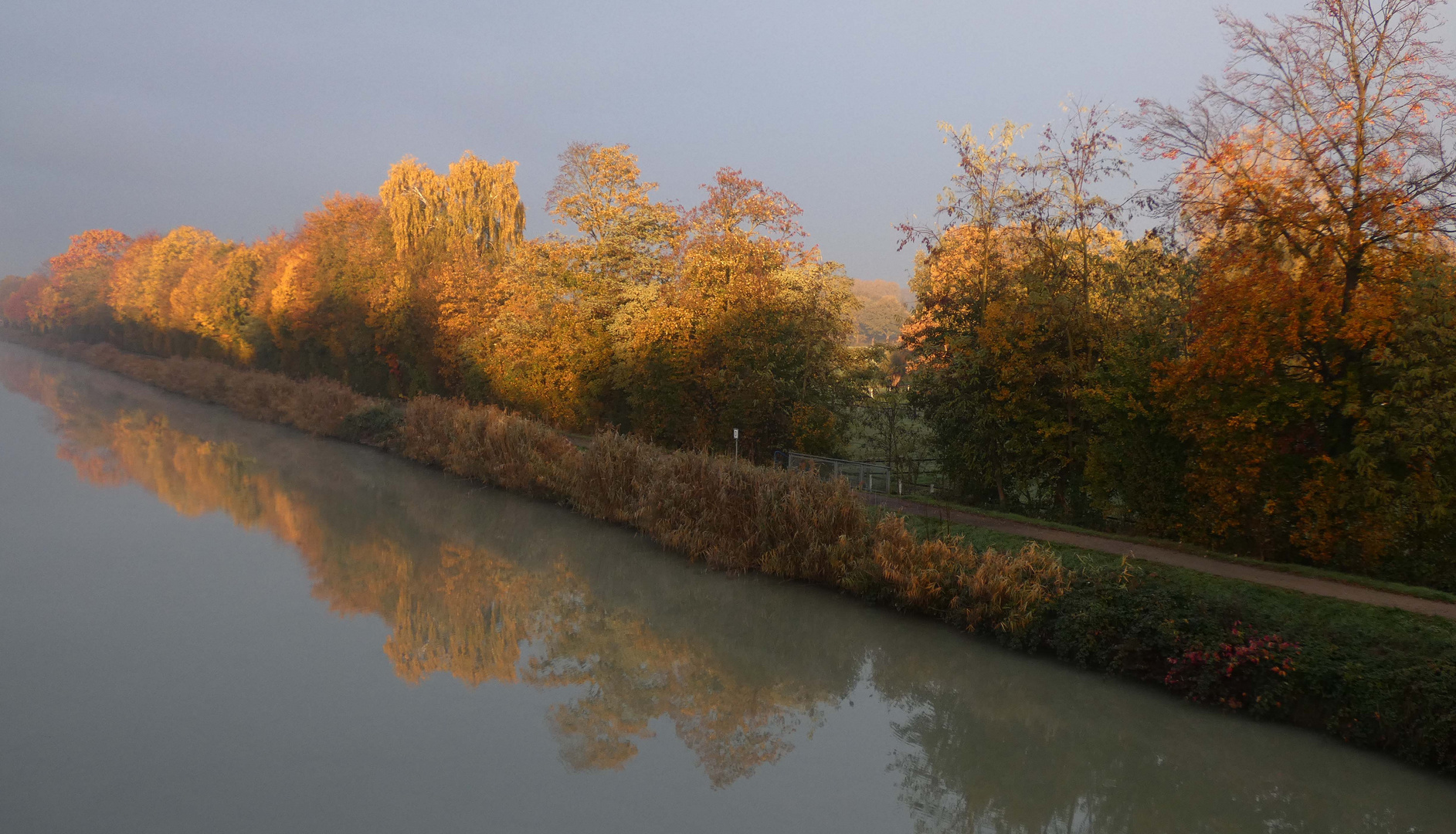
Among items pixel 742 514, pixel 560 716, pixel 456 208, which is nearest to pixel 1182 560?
pixel 742 514

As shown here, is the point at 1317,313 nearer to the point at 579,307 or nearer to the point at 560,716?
the point at 560,716

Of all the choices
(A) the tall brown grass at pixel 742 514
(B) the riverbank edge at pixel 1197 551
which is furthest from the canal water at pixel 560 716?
(B) the riverbank edge at pixel 1197 551

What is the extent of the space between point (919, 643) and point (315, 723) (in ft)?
25.6

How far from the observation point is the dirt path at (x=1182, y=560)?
37.2 ft

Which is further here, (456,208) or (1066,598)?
(456,208)

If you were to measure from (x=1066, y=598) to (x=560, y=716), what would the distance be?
6.67m

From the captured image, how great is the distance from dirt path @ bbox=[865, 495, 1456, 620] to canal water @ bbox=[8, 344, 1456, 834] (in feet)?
9.69

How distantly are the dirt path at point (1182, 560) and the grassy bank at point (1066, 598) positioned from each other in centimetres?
64

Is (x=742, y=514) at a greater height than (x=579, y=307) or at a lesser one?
lesser

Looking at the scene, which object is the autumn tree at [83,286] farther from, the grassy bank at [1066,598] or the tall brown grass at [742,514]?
the grassy bank at [1066,598]

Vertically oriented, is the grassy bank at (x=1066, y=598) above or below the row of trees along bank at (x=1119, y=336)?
below

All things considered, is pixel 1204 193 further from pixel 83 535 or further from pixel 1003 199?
pixel 83 535

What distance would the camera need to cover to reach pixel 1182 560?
1377 cm

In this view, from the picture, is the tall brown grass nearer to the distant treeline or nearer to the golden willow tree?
the distant treeline
